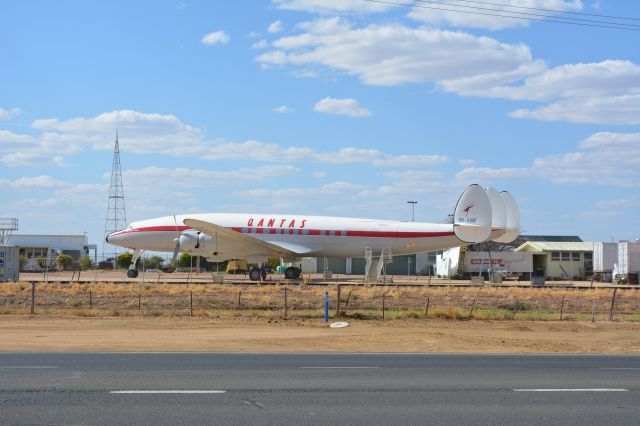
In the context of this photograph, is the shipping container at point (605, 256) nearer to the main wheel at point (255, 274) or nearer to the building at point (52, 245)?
the main wheel at point (255, 274)

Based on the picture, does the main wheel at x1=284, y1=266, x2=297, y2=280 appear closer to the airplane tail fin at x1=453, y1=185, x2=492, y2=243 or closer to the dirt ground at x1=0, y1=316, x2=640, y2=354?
the airplane tail fin at x1=453, y1=185, x2=492, y2=243

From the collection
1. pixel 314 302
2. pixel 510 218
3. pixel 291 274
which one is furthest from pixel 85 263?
pixel 314 302

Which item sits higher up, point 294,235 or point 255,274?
point 294,235

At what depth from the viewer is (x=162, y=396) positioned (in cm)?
1127

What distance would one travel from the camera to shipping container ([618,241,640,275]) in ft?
197

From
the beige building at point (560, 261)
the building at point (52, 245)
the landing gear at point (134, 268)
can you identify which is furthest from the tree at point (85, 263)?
the beige building at point (560, 261)

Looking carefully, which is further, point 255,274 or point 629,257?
point 629,257

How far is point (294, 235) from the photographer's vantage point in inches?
2074

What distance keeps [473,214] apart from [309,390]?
39102mm

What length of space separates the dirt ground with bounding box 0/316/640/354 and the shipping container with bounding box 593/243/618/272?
35.9 metres

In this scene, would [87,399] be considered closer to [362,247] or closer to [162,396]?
[162,396]

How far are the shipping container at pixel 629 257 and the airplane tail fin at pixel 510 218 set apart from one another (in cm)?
1168

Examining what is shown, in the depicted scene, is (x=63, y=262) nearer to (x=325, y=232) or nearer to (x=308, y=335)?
(x=325, y=232)

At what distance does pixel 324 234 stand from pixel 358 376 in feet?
128
